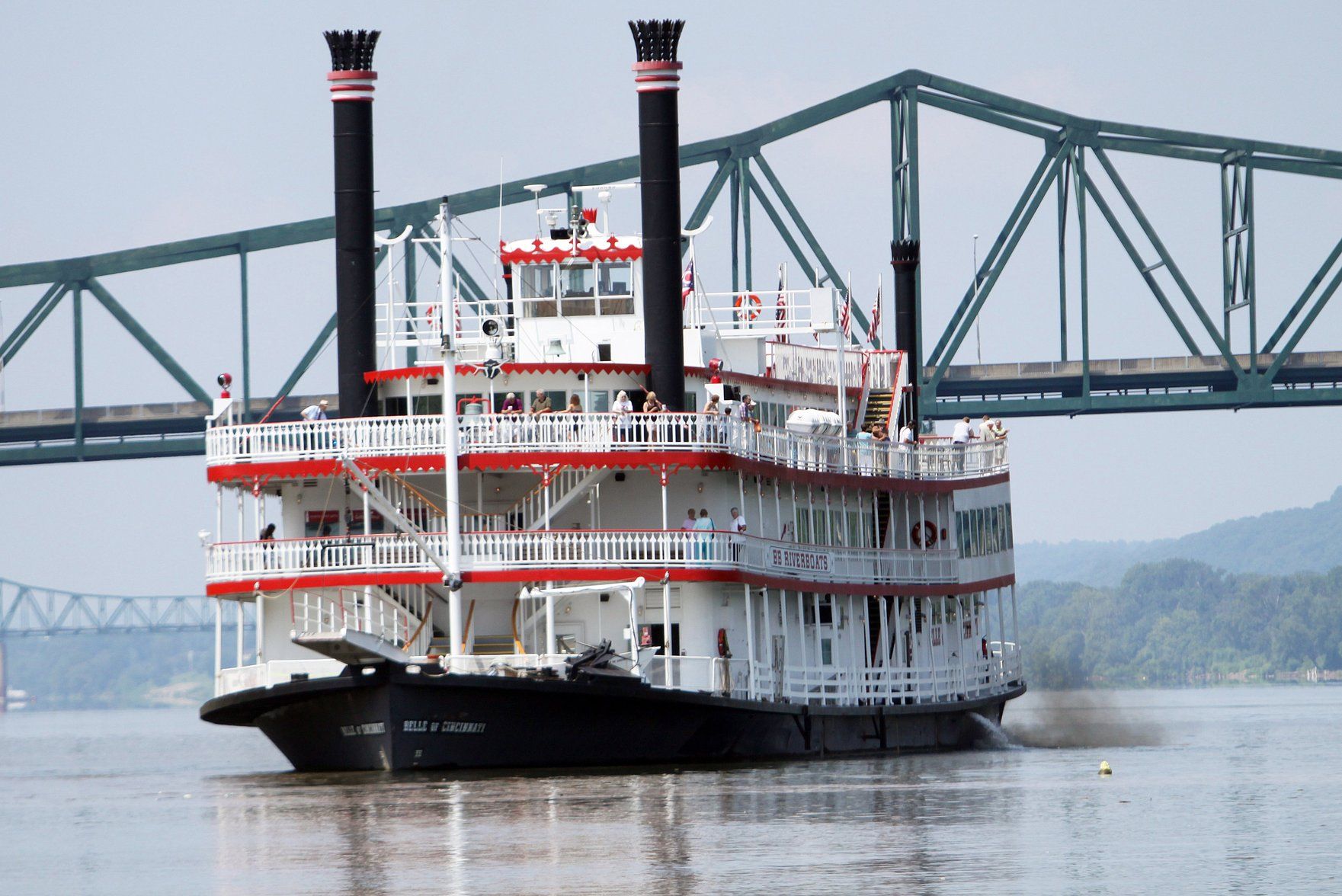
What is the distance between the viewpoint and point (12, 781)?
154 feet

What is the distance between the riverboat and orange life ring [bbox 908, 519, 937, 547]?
5cm

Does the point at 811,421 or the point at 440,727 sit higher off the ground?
the point at 811,421

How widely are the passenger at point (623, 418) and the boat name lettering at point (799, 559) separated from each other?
3.31 meters

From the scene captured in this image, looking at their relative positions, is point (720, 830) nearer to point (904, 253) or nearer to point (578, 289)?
point (578, 289)

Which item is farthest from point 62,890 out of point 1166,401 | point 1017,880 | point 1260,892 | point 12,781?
point 1166,401

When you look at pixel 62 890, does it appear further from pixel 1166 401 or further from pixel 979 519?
pixel 1166 401

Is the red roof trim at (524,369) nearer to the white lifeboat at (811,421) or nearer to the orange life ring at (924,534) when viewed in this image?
the white lifeboat at (811,421)

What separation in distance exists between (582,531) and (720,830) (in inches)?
402

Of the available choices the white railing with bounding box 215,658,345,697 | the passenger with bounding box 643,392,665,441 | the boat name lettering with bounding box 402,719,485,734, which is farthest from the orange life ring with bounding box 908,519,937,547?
the boat name lettering with bounding box 402,719,485,734

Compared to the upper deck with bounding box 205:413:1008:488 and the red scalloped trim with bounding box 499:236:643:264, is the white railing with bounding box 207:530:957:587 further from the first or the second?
the red scalloped trim with bounding box 499:236:643:264

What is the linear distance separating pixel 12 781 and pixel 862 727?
51.7ft

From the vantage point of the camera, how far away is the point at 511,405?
38188mm

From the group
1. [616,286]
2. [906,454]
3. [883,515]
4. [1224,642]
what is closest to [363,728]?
[616,286]

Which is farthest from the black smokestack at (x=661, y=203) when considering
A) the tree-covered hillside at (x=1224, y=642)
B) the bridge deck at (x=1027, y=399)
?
the tree-covered hillside at (x=1224, y=642)
